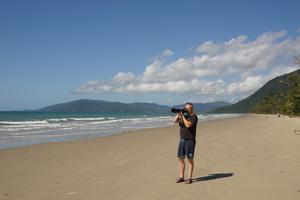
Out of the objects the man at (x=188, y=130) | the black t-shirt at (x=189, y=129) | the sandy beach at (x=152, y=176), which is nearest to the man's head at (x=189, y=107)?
the man at (x=188, y=130)

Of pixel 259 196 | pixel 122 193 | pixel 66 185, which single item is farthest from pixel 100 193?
pixel 259 196

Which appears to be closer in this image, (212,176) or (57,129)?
(212,176)

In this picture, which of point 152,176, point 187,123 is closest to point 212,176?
point 152,176

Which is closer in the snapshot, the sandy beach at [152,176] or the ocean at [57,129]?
the sandy beach at [152,176]

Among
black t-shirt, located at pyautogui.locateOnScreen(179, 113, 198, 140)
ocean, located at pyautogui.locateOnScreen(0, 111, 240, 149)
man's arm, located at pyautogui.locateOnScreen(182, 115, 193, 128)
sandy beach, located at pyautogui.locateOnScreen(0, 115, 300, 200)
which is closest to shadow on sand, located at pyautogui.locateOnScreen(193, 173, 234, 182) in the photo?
sandy beach, located at pyautogui.locateOnScreen(0, 115, 300, 200)

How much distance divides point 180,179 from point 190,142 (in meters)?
0.87

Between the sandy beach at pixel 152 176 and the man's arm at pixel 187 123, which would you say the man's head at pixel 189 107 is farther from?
the sandy beach at pixel 152 176

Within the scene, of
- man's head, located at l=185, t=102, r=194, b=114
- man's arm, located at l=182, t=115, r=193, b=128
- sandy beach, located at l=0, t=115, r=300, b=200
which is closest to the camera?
sandy beach, located at l=0, t=115, r=300, b=200

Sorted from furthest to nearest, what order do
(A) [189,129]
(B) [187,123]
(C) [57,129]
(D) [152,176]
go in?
1. (C) [57,129]
2. (D) [152,176]
3. (A) [189,129]
4. (B) [187,123]

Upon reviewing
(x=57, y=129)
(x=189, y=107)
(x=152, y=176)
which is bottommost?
(x=152, y=176)

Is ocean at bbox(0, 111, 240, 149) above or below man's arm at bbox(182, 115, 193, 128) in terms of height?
below

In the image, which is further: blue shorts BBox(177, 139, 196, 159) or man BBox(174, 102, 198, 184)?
blue shorts BBox(177, 139, 196, 159)

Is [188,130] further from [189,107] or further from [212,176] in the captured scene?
[212,176]

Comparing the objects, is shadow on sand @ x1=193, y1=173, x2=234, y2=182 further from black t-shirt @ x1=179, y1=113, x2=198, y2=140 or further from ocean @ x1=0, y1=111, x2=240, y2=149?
ocean @ x1=0, y1=111, x2=240, y2=149
